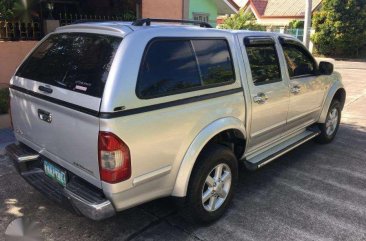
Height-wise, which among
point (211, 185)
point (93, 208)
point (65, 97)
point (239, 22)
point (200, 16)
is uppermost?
point (239, 22)

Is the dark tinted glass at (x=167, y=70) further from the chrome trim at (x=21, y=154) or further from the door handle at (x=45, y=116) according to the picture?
the chrome trim at (x=21, y=154)

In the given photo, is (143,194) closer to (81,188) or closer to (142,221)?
(81,188)

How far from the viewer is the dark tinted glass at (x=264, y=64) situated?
397 centimetres

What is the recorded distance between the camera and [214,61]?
3520mm

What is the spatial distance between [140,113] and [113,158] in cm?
39

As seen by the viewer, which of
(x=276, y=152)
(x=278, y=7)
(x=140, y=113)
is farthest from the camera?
(x=278, y=7)

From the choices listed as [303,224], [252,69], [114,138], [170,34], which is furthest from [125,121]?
[303,224]

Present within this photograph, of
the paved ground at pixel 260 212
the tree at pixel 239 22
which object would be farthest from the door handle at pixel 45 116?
the tree at pixel 239 22

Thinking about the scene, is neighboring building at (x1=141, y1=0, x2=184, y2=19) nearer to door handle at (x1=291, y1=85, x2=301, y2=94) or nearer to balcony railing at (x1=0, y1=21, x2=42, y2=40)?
balcony railing at (x1=0, y1=21, x2=42, y2=40)

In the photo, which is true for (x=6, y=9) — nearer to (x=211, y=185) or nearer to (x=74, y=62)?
(x=74, y=62)

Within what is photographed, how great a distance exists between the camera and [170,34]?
313 cm

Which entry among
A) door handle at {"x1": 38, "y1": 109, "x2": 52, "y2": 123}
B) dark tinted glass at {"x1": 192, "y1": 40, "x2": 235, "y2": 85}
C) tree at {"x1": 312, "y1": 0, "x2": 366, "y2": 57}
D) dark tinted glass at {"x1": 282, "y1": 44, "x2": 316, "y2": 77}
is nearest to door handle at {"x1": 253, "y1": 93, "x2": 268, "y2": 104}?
dark tinted glass at {"x1": 192, "y1": 40, "x2": 235, "y2": 85}

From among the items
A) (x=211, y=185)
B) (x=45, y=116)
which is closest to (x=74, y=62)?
(x=45, y=116)

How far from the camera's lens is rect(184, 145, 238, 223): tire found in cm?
331
